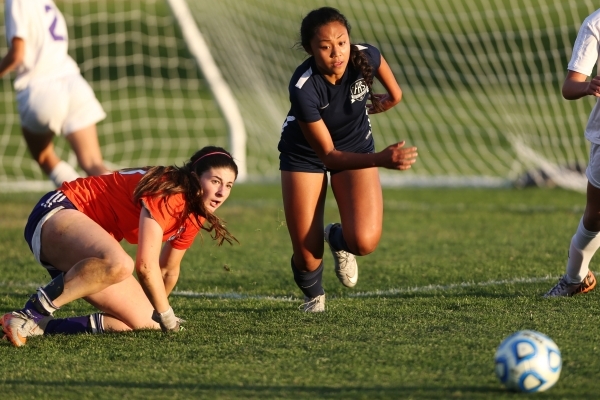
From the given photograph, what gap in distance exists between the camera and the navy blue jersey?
5.03m

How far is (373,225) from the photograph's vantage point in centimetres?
549

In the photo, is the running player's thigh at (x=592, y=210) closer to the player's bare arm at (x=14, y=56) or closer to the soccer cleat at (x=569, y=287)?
the soccer cleat at (x=569, y=287)

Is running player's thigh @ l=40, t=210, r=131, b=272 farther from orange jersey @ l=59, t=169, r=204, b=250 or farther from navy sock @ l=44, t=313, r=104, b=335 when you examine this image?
navy sock @ l=44, t=313, r=104, b=335

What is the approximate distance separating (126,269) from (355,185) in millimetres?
1520

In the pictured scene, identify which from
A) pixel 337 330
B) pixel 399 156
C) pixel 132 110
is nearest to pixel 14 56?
pixel 337 330

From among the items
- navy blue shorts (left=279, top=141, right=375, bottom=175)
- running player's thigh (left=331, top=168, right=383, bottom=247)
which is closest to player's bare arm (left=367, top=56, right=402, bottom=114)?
running player's thigh (left=331, top=168, right=383, bottom=247)

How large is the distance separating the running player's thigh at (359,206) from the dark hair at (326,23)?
56 centimetres

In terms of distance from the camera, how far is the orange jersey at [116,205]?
16.1 feet

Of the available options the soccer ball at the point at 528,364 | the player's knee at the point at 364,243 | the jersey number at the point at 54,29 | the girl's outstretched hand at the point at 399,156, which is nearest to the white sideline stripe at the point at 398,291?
the player's knee at the point at 364,243

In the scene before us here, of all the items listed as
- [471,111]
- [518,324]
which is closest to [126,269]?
[518,324]

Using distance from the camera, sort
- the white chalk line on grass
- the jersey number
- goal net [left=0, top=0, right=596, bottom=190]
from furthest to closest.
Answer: goal net [left=0, top=0, right=596, bottom=190] < the jersey number < the white chalk line on grass

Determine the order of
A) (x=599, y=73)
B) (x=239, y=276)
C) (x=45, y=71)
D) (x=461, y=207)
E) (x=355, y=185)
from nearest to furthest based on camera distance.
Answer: (x=599, y=73)
(x=355, y=185)
(x=239, y=276)
(x=45, y=71)
(x=461, y=207)

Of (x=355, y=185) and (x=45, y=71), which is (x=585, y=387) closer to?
(x=355, y=185)

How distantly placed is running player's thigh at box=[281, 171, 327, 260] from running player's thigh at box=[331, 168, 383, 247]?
139 mm
